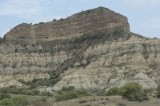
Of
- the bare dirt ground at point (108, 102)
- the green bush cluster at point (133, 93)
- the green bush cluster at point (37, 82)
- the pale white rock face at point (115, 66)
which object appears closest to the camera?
the bare dirt ground at point (108, 102)

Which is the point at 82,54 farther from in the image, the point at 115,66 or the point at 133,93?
the point at 133,93

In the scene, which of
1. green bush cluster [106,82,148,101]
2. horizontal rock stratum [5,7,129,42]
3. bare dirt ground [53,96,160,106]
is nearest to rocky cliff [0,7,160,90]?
horizontal rock stratum [5,7,129,42]

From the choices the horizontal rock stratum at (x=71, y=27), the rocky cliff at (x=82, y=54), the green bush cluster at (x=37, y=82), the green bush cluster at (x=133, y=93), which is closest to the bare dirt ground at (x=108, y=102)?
the green bush cluster at (x=133, y=93)

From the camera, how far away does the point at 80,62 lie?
154875mm

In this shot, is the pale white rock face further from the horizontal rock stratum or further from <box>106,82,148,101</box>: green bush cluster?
<box>106,82,148,101</box>: green bush cluster

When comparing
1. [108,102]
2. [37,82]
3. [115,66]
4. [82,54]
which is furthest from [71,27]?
[108,102]

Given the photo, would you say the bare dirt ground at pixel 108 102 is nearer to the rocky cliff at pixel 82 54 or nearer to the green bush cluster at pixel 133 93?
the green bush cluster at pixel 133 93

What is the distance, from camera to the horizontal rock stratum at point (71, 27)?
180 metres

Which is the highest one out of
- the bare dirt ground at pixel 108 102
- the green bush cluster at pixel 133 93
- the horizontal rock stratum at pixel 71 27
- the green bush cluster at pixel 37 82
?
the horizontal rock stratum at pixel 71 27

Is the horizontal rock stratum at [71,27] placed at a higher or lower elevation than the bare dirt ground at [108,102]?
higher

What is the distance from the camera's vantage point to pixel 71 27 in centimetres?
19162

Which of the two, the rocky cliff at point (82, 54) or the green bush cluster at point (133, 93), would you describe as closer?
the green bush cluster at point (133, 93)

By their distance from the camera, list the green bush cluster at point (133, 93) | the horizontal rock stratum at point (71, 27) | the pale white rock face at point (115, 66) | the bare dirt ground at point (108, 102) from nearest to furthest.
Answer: the bare dirt ground at point (108, 102) → the green bush cluster at point (133, 93) → the pale white rock face at point (115, 66) → the horizontal rock stratum at point (71, 27)

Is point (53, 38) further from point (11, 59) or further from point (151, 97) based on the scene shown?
point (151, 97)
